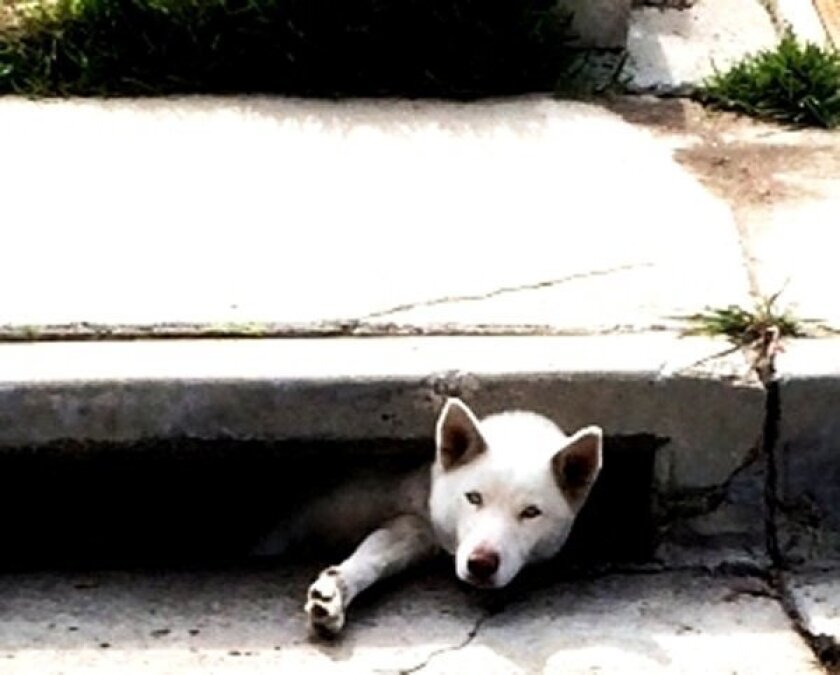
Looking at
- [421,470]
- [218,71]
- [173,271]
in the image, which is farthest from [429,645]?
[218,71]

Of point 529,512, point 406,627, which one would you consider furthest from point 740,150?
point 406,627

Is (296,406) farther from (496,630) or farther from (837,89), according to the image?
(837,89)

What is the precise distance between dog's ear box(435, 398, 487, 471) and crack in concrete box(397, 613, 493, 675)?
0.97 ft

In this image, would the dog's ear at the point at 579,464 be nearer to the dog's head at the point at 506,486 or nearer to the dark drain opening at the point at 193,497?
the dog's head at the point at 506,486

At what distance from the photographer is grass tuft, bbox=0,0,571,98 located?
211 inches

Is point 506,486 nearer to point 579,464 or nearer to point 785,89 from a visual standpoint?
point 579,464

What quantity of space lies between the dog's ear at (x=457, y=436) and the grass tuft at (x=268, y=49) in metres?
1.44

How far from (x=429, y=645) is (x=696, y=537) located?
653mm

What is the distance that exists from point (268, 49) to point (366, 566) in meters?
1.66

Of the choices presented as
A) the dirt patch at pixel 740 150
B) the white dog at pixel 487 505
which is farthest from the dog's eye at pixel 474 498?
the dirt patch at pixel 740 150

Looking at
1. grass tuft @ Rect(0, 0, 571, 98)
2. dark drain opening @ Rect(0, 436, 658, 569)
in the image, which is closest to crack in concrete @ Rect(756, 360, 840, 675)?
dark drain opening @ Rect(0, 436, 658, 569)

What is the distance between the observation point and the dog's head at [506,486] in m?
4.08

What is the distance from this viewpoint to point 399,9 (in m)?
5.38

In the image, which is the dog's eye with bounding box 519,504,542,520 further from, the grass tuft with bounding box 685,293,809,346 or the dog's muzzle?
the grass tuft with bounding box 685,293,809,346
